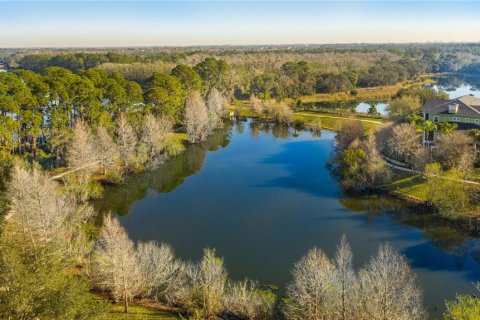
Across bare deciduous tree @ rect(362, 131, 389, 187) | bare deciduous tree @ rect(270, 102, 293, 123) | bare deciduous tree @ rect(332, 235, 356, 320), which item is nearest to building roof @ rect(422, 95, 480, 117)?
bare deciduous tree @ rect(362, 131, 389, 187)

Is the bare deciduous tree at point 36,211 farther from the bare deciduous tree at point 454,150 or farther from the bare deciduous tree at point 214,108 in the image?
the bare deciduous tree at point 214,108

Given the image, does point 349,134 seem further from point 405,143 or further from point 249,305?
point 249,305

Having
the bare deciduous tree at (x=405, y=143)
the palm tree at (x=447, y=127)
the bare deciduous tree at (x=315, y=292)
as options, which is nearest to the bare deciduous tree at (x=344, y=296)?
the bare deciduous tree at (x=315, y=292)

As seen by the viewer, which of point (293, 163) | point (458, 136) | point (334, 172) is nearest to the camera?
point (458, 136)

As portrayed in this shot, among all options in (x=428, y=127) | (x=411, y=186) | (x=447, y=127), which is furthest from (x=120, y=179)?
(x=447, y=127)

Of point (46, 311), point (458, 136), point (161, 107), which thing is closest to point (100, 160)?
point (161, 107)

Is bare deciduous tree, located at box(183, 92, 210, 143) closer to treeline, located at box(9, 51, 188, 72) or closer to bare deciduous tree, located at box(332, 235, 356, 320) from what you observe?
bare deciduous tree, located at box(332, 235, 356, 320)

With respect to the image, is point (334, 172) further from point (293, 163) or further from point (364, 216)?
point (364, 216)
